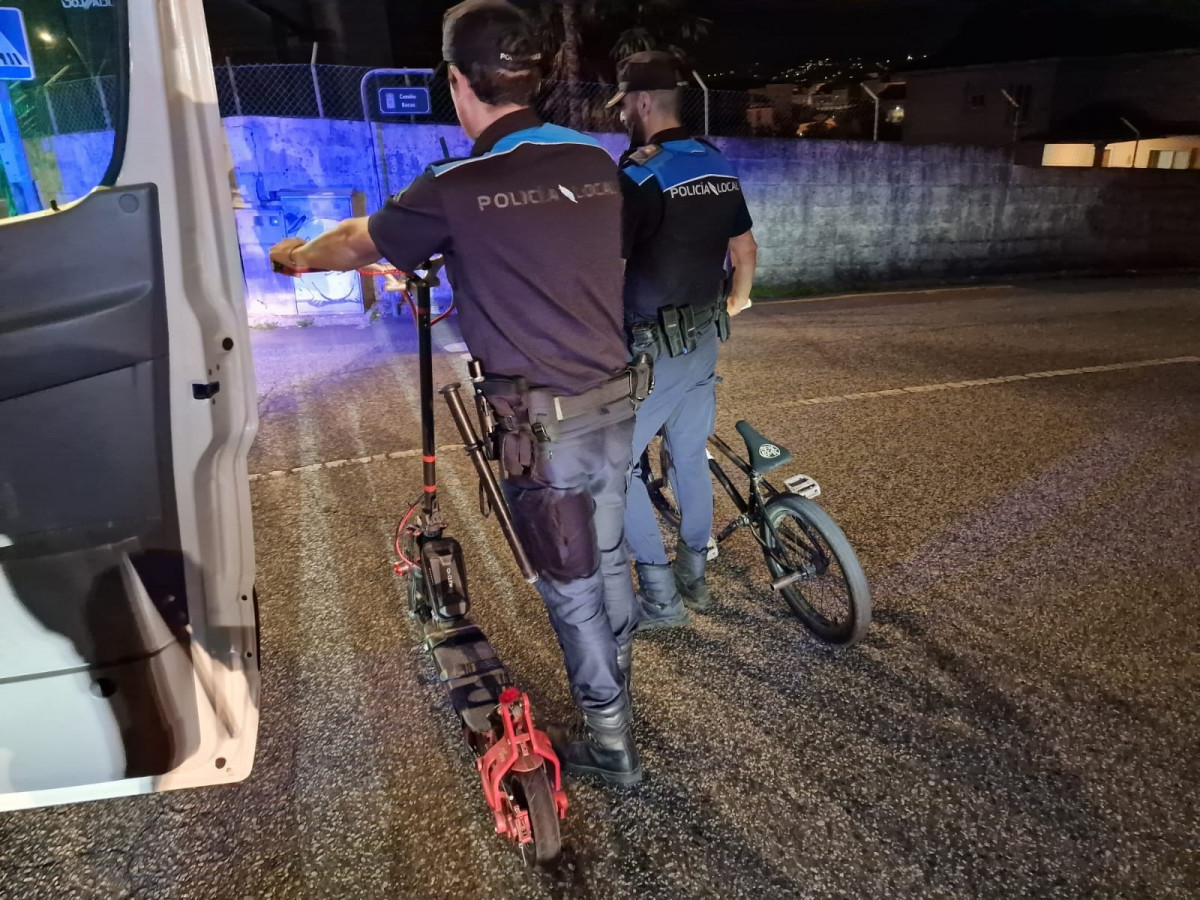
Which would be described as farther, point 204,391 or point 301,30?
point 301,30

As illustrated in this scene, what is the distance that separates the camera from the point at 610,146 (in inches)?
474

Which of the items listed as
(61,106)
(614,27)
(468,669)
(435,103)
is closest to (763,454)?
(468,669)

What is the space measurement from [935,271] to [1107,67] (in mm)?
11563

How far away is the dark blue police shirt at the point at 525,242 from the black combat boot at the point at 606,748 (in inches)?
40.7

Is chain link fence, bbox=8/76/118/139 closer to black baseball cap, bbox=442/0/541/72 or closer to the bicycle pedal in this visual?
black baseball cap, bbox=442/0/541/72

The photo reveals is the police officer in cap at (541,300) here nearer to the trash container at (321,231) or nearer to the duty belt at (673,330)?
the duty belt at (673,330)

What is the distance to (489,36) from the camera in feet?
6.63

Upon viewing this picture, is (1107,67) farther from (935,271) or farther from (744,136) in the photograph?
(744,136)

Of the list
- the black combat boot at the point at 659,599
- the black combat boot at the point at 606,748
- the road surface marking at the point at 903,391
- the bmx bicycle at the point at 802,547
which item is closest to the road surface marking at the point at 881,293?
the road surface marking at the point at 903,391

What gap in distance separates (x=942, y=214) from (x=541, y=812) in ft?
44.5

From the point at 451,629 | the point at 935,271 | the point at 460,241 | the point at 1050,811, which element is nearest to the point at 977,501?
the point at 1050,811

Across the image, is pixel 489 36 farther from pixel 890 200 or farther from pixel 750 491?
pixel 890 200

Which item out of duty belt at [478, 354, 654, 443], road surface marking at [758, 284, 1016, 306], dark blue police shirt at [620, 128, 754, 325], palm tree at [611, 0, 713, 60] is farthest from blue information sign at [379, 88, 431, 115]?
duty belt at [478, 354, 654, 443]

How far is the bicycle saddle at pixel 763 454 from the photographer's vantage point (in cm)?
331
